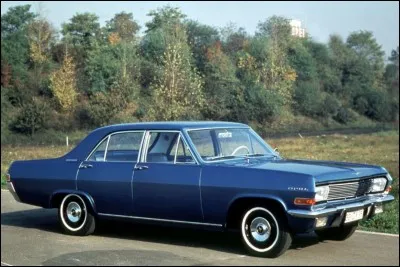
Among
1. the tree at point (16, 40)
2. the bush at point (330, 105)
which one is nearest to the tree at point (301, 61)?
the bush at point (330, 105)

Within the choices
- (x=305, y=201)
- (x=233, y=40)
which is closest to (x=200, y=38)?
(x=233, y=40)

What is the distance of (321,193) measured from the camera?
672 cm

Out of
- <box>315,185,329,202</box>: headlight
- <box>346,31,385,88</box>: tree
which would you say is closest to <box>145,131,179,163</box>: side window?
<box>315,185,329,202</box>: headlight

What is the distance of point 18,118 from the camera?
2047 centimetres

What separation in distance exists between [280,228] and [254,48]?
7.92 m

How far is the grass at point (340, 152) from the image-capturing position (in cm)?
976

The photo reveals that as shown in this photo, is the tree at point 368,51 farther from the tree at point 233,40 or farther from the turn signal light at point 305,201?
the turn signal light at point 305,201

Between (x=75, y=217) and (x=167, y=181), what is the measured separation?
174cm

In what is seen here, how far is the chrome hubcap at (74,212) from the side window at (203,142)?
1.93 m

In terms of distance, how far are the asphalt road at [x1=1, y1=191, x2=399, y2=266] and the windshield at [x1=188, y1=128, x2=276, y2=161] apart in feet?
3.60

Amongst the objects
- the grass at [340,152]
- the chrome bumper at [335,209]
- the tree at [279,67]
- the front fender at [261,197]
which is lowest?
the grass at [340,152]

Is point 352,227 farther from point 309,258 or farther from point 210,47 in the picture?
point 210,47

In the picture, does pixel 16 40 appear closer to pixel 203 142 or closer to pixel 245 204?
pixel 203 142

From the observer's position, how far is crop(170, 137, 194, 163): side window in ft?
25.2
